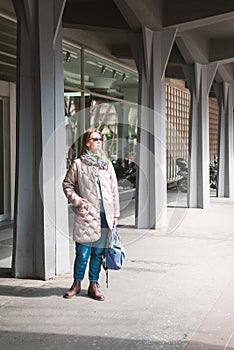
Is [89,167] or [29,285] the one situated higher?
[89,167]

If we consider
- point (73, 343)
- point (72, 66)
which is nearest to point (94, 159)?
point (73, 343)

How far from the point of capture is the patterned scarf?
5405mm

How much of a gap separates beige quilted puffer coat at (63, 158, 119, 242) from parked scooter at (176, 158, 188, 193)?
549 inches

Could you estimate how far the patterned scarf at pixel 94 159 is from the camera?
540cm

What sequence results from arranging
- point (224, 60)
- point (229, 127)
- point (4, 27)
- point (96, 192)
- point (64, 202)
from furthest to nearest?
point (229, 127)
point (224, 60)
point (4, 27)
point (64, 202)
point (96, 192)

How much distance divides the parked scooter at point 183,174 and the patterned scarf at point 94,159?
45.7 feet

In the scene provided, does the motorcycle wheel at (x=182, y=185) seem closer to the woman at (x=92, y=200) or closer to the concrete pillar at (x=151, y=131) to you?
the concrete pillar at (x=151, y=131)

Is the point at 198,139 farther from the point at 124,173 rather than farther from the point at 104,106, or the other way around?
the point at 124,173

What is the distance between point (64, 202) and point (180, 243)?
2890mm

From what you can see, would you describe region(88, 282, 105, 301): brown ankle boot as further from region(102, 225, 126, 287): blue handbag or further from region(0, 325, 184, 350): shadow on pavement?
region(0, 325, 184, 350): shadow on pavement

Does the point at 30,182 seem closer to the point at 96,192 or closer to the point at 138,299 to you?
the point at 96,192

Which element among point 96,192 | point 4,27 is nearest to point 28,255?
point 96,192

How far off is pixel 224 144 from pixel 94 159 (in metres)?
12.9

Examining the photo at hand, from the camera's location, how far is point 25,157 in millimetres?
6355
